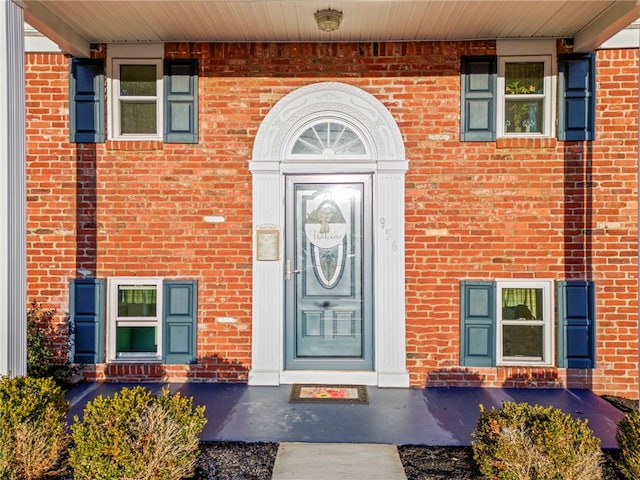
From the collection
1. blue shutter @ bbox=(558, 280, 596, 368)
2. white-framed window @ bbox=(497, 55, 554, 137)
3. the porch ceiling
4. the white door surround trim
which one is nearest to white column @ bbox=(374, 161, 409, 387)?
the white door surround trim

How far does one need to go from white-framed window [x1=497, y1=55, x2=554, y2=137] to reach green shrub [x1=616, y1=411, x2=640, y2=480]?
290 centimetres

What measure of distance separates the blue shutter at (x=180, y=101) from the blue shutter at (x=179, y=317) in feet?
5.03

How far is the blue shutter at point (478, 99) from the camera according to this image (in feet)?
16.4

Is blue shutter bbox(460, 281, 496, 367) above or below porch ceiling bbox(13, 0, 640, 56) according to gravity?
below

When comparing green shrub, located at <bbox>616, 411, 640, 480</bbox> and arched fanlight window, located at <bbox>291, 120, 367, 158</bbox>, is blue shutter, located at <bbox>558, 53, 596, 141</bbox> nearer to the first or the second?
arched fanlight window, located at <bbox>291, 120, 367, 158</bbox>

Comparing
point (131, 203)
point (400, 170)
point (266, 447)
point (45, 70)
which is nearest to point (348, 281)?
point (400, 170)

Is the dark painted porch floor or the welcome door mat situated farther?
the welcome door mat

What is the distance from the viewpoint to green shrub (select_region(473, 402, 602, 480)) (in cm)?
286

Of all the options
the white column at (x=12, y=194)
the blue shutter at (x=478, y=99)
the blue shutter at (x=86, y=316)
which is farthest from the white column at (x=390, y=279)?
the white column at (x=12, y=194)

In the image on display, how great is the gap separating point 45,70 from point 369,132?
3.45m

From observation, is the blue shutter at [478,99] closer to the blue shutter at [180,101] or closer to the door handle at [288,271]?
the door handle at [288,271]

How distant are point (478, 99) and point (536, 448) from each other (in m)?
3.42

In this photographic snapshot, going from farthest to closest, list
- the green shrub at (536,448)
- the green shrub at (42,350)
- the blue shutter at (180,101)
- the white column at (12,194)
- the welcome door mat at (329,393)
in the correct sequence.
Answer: the blue shutter at (180,101), the green shrub at (42,350), the welcome door mat at (329,393), the white column at (12,194), the green shrub at (536,448)

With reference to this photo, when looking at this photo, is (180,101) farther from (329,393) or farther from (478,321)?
(478,321)
